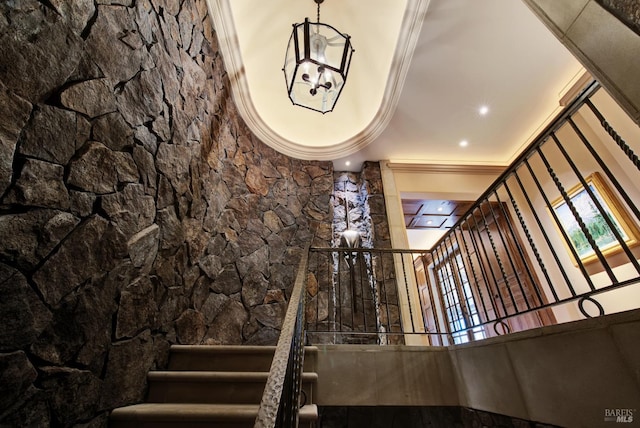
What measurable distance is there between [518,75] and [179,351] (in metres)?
4.50

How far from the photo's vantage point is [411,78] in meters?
3.20

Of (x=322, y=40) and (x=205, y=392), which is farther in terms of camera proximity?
(x=322, y=40)

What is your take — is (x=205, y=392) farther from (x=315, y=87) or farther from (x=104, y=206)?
(x=315, y=87)

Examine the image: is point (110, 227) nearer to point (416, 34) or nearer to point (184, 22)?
point (184, 22)

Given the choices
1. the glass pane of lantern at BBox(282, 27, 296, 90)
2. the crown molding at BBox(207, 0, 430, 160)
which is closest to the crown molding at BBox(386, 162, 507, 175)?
the crown molding at BBox(207, 0, 430, 160)

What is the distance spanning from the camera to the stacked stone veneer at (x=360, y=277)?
3135 mm

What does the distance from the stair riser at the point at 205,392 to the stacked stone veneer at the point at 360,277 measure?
1181 millimetres

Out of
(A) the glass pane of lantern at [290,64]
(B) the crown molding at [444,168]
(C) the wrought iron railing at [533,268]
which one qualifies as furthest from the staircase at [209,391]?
(B) the crown molding at [444,168]

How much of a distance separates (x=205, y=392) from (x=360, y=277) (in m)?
2.04

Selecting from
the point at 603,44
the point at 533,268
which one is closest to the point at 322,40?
the point at 603,44

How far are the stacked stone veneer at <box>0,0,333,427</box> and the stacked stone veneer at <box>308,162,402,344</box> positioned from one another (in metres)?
0.87

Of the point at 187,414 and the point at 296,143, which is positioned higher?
the point at 296,143

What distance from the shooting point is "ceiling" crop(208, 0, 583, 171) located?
277 centimetres

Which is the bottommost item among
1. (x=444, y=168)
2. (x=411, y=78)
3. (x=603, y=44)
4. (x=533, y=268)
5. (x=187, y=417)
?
(x=187, y=417)
